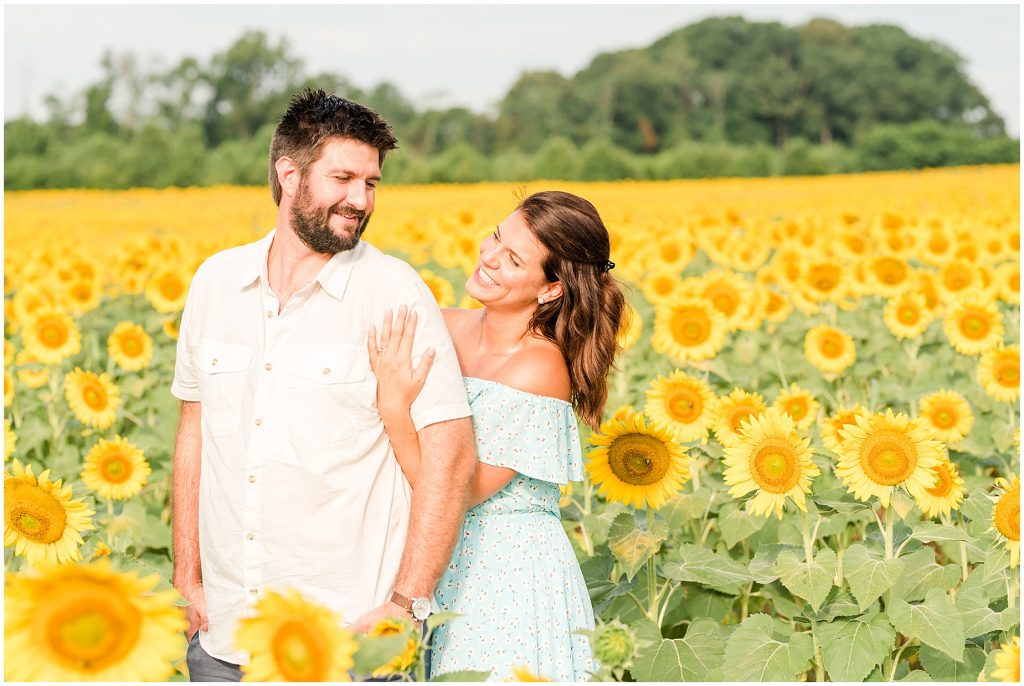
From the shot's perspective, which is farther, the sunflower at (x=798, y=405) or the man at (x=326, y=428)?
the sunflower at (x=798, y=405)

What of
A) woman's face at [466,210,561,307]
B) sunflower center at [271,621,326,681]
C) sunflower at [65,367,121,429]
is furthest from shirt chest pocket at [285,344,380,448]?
sunflower at [65,367,121,429]

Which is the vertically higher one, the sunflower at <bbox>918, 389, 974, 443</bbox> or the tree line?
the tree line

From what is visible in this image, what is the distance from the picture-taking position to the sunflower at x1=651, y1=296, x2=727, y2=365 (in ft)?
19.6

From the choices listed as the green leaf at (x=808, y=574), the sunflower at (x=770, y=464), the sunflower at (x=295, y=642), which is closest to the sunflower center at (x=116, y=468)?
the sunflower at (x=770, y=464)

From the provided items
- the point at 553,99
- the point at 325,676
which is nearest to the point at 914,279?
the point at 325,676

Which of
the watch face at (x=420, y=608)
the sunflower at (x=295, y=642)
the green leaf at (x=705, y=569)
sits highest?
the sunflower at (x=295, y=642)

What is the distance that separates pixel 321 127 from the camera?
2.78 m

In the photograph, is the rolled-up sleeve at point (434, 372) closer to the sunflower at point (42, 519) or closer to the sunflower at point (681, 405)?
the sunflower at point (42, 519)

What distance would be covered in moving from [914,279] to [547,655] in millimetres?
5553

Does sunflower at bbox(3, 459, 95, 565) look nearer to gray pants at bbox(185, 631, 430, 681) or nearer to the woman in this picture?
gray pants at bbox(185, 631, 430, 681)

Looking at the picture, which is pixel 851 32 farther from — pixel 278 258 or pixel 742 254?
pixel 278 258

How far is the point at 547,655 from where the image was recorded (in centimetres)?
301

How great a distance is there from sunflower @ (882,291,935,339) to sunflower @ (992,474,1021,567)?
3836 mm

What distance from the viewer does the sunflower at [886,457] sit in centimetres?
325
